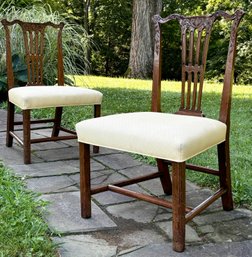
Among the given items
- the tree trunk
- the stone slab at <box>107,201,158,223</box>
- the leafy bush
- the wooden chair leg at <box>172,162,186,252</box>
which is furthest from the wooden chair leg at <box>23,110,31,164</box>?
the tree trunk

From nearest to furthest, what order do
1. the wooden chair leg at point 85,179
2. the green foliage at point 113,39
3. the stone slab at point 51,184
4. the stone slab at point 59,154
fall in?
1. the wooden chair leg at point 85,179
2. the stone slab at point 51,184
3. the stone slab at point 59,154
4. the green foliage at point 113,39

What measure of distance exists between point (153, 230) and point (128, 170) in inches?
34.2

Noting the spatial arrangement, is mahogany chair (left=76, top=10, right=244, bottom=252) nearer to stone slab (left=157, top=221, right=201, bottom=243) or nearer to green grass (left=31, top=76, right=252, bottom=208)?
Answer: stone slab (left=157, top=221, right=201, bottom=243)

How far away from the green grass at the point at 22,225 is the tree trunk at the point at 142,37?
24.0 feet

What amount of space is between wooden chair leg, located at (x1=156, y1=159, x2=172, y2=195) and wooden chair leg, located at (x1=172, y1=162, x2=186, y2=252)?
597 mm

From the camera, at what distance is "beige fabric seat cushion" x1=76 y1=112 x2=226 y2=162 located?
1.64 metres

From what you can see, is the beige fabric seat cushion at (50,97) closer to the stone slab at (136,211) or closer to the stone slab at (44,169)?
the stone slab at (44,169)

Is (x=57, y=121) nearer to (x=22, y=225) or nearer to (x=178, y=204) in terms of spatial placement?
(x=22, y=225)

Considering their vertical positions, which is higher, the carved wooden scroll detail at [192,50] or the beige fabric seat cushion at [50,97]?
the carved wooden scroll detail at [192,50]

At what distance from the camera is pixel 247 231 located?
74.7 inches

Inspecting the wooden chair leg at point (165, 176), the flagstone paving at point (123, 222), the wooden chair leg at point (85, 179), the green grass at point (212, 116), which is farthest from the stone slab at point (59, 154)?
the wooden chair leg at point (85, 179)

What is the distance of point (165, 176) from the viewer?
2.28 metres

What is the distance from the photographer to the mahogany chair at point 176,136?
165cm

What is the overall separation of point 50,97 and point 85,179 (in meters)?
1.01
